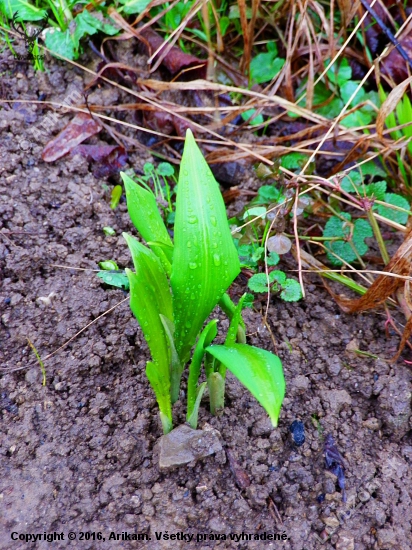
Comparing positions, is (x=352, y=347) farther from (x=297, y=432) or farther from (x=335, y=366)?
(x=297, y=432)

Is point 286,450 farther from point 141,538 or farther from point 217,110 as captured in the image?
point 217,110

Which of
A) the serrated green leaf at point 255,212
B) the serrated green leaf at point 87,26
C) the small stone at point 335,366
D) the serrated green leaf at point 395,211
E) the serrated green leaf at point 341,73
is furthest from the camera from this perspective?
the serrated green leaf at point 341,73

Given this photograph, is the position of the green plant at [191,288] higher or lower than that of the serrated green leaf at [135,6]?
lower

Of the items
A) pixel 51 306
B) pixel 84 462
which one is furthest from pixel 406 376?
pixel 51 306

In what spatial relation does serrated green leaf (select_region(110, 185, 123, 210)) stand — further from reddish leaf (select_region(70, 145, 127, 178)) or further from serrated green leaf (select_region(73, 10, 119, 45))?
serrated green leaf (select_region(73, 10, 119, 45))

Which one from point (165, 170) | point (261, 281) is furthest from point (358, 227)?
point (165, 170)

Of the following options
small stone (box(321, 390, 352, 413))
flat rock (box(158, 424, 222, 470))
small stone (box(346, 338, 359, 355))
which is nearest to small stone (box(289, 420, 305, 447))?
small stone (box(321, 390, 352, 413))

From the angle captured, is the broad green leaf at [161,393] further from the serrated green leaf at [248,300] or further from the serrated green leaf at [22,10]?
the serrated green leaf at [22,10]

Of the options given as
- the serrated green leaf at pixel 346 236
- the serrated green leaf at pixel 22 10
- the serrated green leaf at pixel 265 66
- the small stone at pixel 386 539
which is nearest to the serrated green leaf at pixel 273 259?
the serrated green leaf at pixel 346 236

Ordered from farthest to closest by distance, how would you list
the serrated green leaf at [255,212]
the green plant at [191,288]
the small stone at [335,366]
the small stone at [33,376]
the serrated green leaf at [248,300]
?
the serrated green leaf at [255,212], the serrated green leaf at [248,300], the small stone at [335,366], the small stone at [33,376], the green plant at [191,288]
